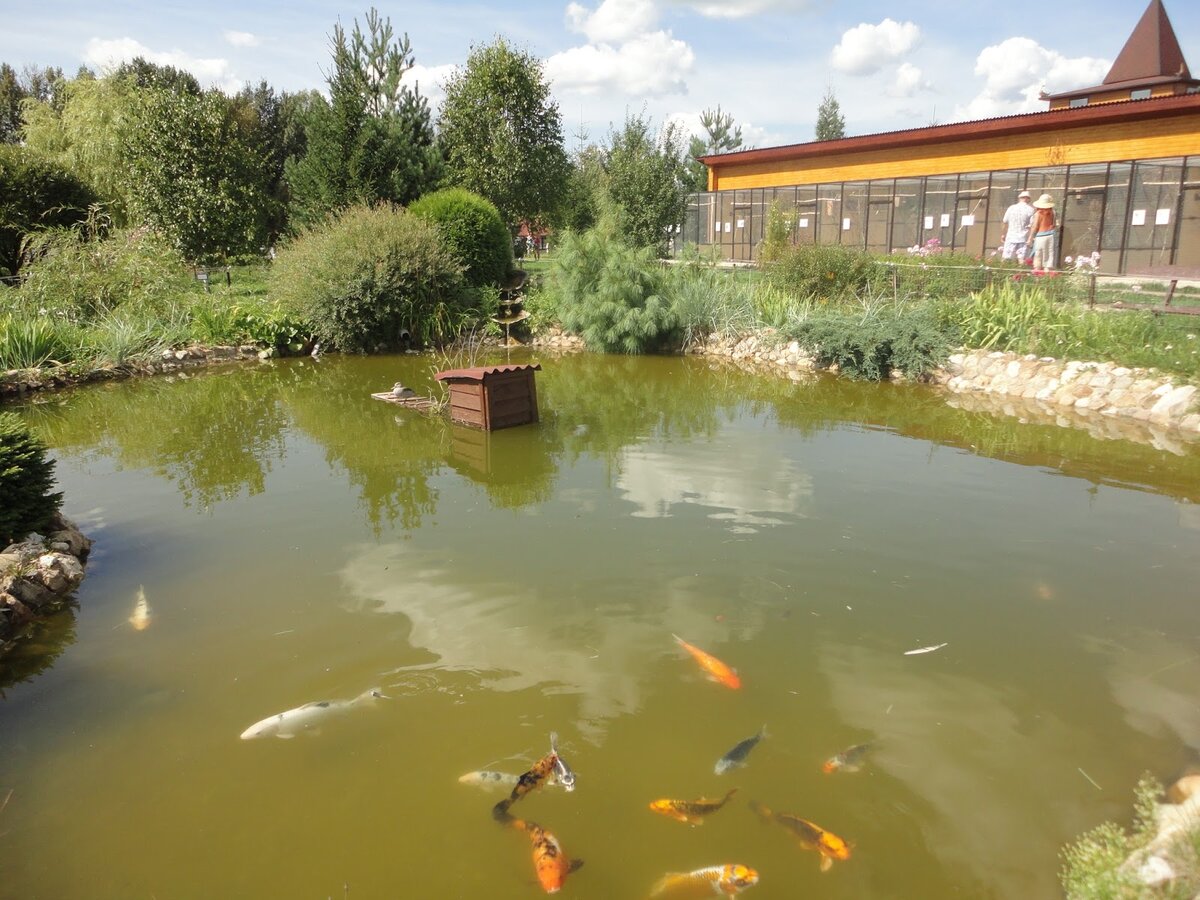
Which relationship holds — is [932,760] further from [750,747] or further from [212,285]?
[212,285]

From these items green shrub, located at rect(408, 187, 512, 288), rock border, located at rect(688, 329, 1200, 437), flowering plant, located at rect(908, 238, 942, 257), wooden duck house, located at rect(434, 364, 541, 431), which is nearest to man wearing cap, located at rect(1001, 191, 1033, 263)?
flowering plant, located at rect(908, 238, 942, 257)

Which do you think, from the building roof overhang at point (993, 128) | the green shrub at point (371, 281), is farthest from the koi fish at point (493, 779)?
Answer: the building roof overhang at point (993, 128)

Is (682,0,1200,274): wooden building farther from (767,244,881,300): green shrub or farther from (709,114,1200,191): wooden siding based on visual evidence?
(767,244,881,300): green shrub

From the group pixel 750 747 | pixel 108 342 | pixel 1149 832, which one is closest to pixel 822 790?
pixel 750 747

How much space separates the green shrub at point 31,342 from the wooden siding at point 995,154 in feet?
64.9

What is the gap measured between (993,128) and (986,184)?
2.32 m

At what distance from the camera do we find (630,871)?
3.06 m

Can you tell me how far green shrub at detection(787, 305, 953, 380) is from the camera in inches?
478

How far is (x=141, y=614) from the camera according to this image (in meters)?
5.03

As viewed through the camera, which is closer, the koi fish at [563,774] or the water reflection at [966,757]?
the water reflection at [966,757]

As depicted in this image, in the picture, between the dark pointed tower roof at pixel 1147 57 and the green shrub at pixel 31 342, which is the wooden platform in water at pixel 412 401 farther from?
the dark pointed tower roof at pixel 1147 57

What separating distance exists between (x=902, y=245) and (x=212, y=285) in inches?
670

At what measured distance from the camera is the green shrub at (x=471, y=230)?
647 inches

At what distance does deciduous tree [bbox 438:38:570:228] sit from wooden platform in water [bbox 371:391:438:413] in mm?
9931
